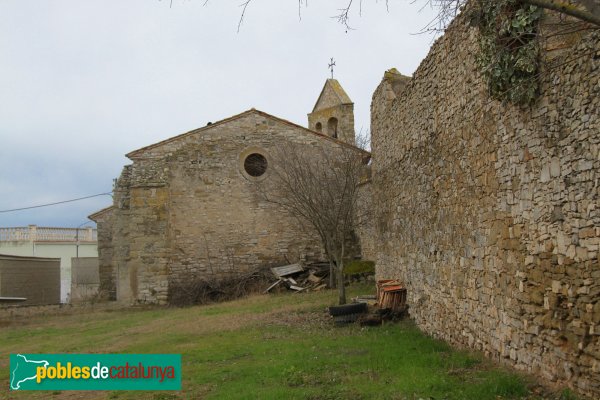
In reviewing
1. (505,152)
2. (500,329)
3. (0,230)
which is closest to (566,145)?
(505,152)

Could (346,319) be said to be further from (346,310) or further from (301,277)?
(301,277)

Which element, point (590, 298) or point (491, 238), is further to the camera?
point (491, 238)

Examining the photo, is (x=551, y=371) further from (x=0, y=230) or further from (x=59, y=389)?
(x=0, y=230)

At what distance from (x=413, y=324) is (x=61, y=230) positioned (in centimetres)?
3514

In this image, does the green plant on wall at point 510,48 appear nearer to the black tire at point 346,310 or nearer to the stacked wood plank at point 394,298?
the stacked wood plank at point 394,298

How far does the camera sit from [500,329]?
6137 mm

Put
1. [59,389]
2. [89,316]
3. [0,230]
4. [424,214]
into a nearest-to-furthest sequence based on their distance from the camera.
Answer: [59,389] < [424,214] < [89,316] < [0,230]

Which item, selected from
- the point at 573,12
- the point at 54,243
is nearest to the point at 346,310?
the point at 573,12

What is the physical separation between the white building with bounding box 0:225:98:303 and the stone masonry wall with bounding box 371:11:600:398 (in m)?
30.5

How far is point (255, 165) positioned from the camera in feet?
69.2

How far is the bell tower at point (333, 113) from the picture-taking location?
88.5 ft

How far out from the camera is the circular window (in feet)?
69.2

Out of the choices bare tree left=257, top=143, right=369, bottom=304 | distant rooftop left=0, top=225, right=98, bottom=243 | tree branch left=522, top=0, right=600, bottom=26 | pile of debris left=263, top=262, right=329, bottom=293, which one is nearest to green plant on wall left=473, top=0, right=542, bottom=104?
tree branch left=522, top=0, right=600, bottom=26

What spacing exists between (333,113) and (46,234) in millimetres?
23373
